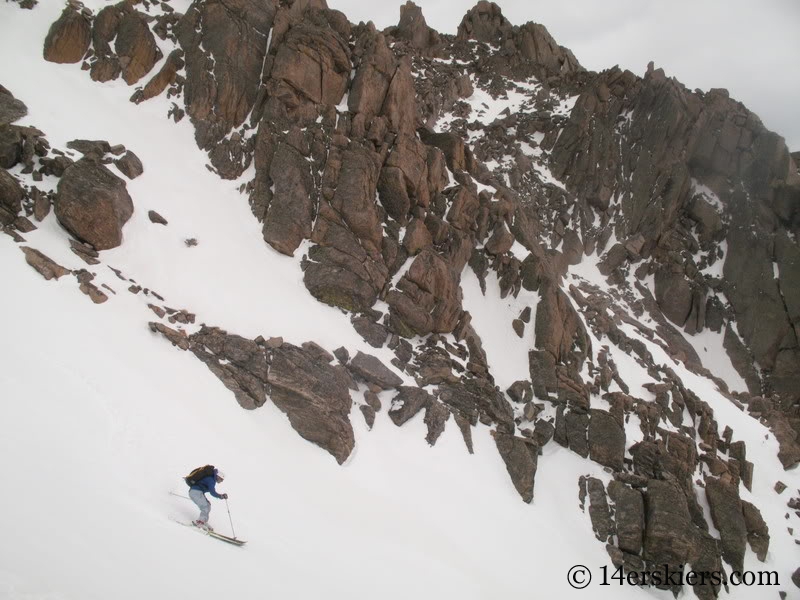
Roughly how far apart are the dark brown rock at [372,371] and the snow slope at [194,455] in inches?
63.5

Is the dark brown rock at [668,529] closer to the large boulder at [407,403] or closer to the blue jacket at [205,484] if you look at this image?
the large boulder at [407,403]

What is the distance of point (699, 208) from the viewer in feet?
168

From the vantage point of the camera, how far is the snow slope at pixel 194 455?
8547mm

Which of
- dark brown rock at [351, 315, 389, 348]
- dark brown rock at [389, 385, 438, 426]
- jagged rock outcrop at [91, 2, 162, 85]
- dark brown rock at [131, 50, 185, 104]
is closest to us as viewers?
dark brown rock at [389, 385, 438, 426]

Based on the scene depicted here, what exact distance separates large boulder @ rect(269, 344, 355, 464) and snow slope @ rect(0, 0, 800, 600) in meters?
0.62

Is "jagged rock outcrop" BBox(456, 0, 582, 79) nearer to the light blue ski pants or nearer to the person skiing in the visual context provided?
the person skiing

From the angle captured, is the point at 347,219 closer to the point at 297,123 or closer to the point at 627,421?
the point at 297,123

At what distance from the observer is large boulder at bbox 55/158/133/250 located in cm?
1920

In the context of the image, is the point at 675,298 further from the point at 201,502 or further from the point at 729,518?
the point at 201,502

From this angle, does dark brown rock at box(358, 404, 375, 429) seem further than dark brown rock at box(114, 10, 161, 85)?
No

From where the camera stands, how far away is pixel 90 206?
19578mm

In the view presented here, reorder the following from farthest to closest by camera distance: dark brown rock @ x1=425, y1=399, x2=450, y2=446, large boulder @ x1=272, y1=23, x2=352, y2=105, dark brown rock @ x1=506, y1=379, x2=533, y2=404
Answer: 1. large boulder @ x1=272, y1=23, x2=352, y2=105
2. dark brown rock @ x1=506, y1=379, x2=533, y2=404
3. dark brown rock @ x1=425, y1=399, x2=450, y2=446

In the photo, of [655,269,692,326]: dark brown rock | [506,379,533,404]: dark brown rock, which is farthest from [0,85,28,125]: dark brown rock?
[655,269,692,326]: dark brown rock

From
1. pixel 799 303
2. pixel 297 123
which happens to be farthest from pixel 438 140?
pixel 799 303
